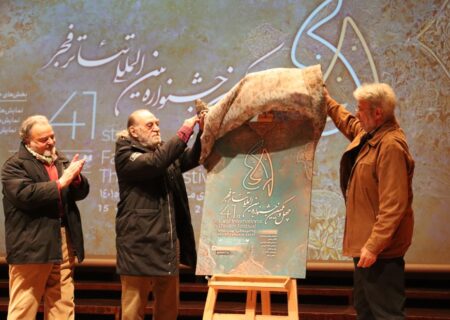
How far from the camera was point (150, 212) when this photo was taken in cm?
298

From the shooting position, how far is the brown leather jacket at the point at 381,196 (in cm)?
243

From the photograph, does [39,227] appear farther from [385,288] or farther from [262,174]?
[385,288]

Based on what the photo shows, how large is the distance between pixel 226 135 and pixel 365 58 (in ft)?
6.29

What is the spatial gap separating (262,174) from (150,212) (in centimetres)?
63

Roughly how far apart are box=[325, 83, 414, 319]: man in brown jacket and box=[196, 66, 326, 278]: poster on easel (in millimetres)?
205

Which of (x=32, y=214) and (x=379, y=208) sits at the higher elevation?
(x=379, y=208)

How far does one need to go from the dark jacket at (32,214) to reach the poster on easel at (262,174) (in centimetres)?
82

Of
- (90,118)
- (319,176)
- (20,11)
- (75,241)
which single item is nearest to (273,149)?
(75,241)

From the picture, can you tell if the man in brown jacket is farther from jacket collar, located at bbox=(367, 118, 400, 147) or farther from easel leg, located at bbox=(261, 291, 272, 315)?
easel leg, located at bbox=(261, 291, 272, 315)

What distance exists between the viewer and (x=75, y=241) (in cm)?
315

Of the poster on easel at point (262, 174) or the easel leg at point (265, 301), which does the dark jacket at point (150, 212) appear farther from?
the easel leg at point (265, 301)

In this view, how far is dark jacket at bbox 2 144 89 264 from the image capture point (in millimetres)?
3000

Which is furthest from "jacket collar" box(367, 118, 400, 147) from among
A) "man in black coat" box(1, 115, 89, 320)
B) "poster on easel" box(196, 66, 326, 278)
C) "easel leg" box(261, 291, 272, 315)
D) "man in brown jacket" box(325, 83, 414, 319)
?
"man in black coat" box(1, 115, 89, 320)

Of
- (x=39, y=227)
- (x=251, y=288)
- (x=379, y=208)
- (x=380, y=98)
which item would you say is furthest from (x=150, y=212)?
(x=380, y=98)
